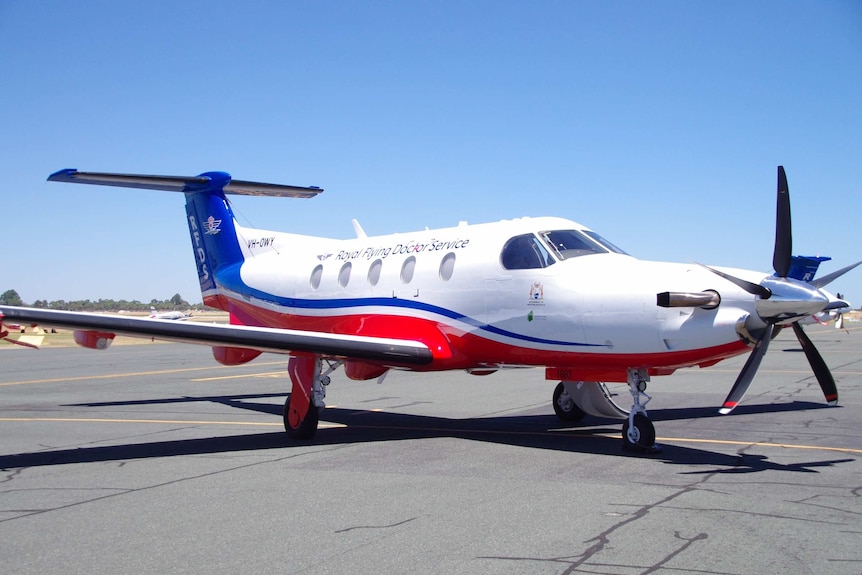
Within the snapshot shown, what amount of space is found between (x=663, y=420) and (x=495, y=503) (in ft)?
22.8

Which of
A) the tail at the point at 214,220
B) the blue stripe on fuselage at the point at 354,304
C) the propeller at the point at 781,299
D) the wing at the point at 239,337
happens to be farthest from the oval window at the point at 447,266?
the tail at the point at 214,220

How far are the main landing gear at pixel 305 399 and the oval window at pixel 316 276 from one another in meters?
2.84

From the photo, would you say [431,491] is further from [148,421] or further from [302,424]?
[148,421]

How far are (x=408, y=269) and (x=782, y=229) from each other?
19.8ft

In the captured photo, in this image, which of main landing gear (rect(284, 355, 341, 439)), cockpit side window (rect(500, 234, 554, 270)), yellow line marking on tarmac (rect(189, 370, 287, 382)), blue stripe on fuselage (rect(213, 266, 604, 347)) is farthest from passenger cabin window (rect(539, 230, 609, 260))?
yellow line marking on tarmac (rect(189, 370, 287, 382))

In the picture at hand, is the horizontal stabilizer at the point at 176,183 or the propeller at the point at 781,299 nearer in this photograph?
the propeller at the point at 781,299

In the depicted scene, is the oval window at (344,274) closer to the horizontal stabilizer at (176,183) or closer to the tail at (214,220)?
the tail at (214,220)

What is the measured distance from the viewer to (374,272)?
46.9ft

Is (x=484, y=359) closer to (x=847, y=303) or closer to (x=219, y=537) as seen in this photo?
(x=219, y=537)

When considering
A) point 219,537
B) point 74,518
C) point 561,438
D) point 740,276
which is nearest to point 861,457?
point 740,276

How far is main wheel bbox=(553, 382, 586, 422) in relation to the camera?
44.5ft

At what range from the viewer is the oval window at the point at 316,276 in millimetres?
15398

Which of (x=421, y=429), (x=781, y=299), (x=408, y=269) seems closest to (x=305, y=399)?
(x=421, y=429)

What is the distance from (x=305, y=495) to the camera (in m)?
7.97
